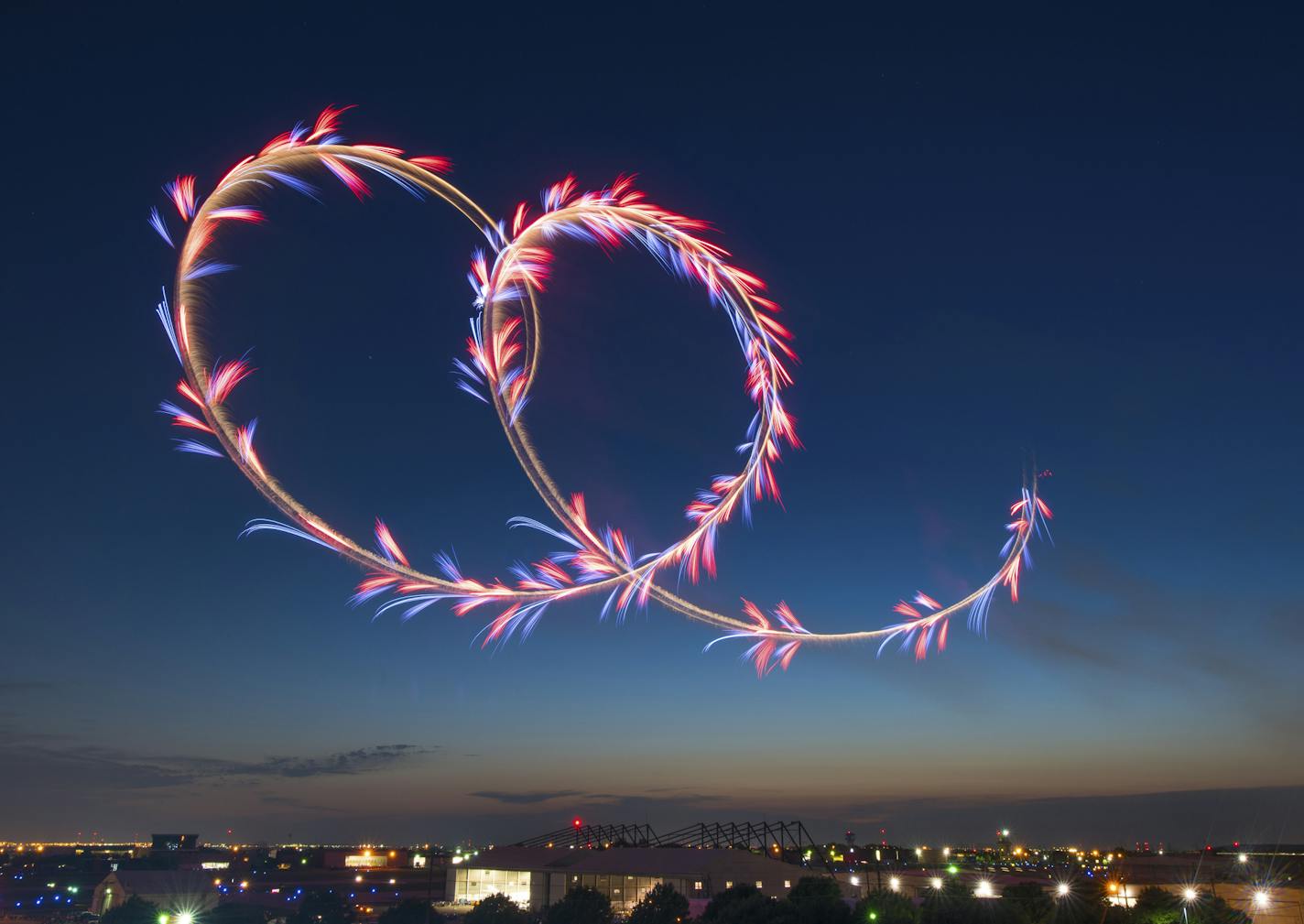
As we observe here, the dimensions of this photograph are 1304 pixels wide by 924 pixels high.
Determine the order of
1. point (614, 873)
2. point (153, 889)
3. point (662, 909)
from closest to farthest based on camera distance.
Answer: point (662, 909) → point (614, 873) → point (153, 889)

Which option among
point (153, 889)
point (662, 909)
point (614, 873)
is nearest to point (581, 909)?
point (662, 909)

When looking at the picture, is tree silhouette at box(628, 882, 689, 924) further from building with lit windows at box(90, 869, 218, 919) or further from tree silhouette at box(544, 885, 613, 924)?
building with lit windows at box(90, 869, 218, 919)

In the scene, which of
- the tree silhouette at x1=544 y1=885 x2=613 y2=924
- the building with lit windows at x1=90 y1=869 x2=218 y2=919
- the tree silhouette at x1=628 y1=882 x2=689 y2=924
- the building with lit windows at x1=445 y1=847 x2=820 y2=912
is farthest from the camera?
the building with lit windows at x1=90 y1=869 x2=218 y2=919

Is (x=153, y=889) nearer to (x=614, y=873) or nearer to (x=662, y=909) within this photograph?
(x=614, y=873)

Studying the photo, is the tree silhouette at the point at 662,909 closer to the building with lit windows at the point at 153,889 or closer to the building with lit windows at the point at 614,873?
the building with lit windows at the point at 614,873

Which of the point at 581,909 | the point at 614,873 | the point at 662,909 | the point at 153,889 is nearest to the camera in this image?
the point at 662,909

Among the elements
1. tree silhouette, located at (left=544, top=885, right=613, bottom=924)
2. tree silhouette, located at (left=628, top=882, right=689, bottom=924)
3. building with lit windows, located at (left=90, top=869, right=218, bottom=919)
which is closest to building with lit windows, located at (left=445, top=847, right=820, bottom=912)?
tree silhouette, located at (left=544, top=885, right=613, bottom=924)

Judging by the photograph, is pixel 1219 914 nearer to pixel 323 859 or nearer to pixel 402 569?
pixel 402 569

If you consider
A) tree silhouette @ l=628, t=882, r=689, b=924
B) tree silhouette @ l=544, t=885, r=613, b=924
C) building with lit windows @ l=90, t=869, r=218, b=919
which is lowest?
building with lit windows @ l=90, t=869, r=218, b=919

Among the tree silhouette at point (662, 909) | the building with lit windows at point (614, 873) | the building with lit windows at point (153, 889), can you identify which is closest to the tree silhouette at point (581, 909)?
the tree silhouette at point (662, 909)
